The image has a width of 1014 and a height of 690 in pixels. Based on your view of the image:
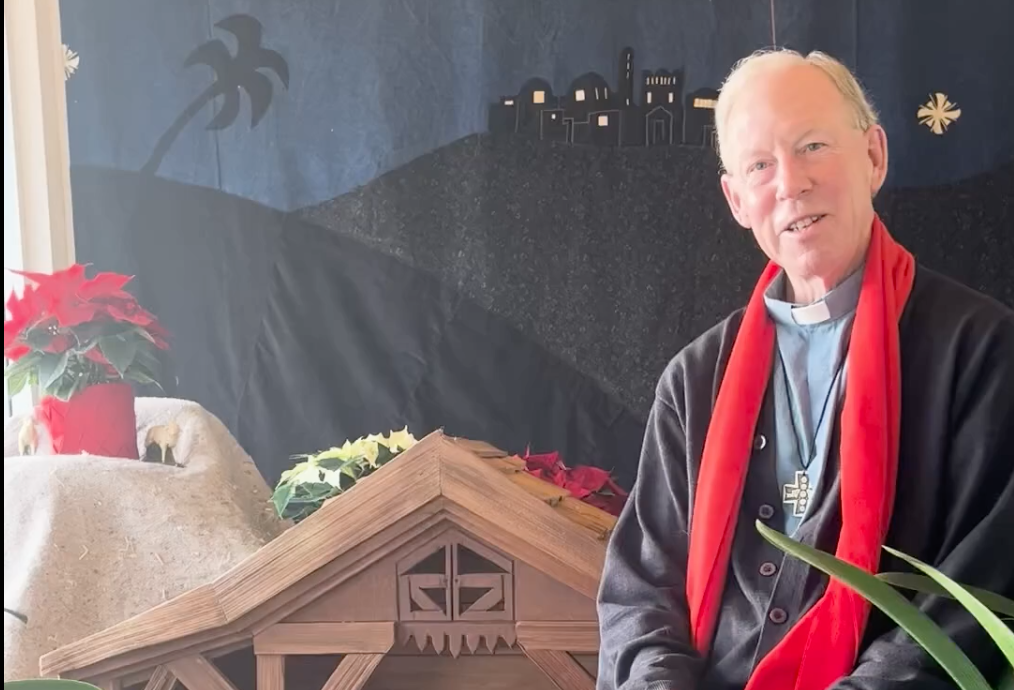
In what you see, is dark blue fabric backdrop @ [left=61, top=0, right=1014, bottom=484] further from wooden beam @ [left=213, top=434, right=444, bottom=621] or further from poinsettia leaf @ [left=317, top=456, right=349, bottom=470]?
wooden beam @ [left=213, top=434, right=444, bottom=621]

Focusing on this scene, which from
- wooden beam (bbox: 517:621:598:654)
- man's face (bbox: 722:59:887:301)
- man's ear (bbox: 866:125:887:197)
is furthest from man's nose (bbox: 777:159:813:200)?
Result: wooden beam (bbox: 517:621:598:654)

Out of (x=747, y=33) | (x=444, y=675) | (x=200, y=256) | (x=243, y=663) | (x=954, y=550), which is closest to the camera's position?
(x=954, y=550)

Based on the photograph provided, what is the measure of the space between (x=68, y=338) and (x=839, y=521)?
1.20 meters

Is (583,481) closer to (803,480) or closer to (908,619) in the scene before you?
(803,480)

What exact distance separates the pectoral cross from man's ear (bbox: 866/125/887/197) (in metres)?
A: 0.37

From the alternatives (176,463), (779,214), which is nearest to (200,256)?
(176,463)

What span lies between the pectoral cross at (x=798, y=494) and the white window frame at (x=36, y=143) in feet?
5.17

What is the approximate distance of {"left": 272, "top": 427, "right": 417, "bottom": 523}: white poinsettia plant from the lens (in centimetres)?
165

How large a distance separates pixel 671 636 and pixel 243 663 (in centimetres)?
79

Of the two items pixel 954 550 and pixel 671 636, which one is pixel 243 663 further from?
pixel 954 550

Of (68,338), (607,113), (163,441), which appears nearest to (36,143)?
(68,338)

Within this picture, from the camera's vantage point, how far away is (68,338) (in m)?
1.65

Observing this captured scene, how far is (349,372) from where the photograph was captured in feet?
6.74

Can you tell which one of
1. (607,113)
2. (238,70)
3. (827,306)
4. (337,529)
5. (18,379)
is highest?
(238,70)
